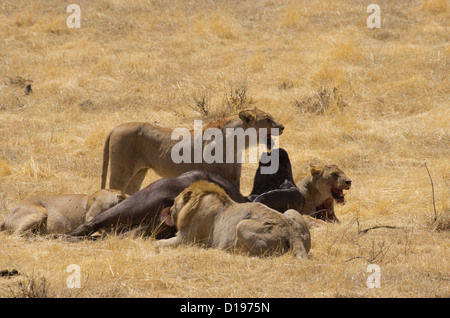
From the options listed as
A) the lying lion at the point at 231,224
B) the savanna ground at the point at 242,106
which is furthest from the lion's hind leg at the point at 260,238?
the savanna ground at the point at 242,106

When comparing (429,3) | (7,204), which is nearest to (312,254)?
(7,204)

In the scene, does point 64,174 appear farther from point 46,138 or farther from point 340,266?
point 340,266

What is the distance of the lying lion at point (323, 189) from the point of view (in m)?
8.98

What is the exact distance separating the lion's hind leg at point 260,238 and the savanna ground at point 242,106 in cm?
21

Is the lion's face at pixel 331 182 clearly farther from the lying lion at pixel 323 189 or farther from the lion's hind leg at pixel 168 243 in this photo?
the lion's hind leg at pixel 168 243

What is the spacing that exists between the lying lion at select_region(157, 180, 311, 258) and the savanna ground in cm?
21

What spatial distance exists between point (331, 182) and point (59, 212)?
3.41 meters

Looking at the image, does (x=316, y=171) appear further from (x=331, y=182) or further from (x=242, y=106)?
(x=242, y=106)

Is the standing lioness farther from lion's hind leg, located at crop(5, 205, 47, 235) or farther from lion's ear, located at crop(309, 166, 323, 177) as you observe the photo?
lion's hind leg, located at crop(5, 205, 47, 235)

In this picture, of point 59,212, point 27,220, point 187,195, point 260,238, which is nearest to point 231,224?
point 260,238

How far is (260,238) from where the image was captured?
635 centimetres

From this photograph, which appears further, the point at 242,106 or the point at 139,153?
the point at 242,106

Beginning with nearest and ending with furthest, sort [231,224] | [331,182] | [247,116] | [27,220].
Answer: [231,224] < [27,220] < [247,116] < [331,182]
